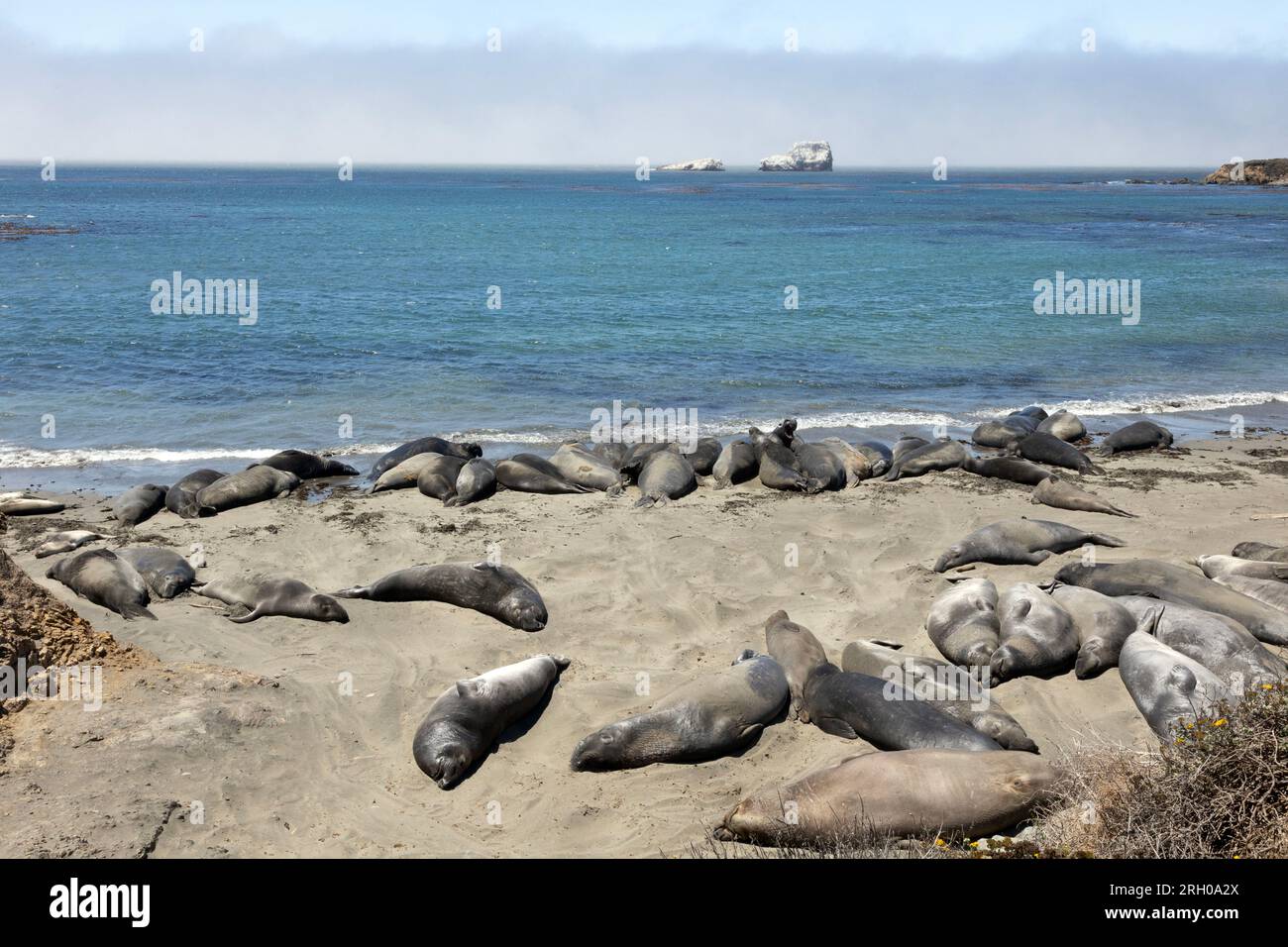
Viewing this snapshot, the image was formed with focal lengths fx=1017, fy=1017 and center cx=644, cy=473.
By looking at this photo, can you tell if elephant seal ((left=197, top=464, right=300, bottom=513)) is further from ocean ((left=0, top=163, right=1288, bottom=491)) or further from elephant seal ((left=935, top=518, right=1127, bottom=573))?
elephant seal ((left=935, top=518, right=1127, bottom=573))

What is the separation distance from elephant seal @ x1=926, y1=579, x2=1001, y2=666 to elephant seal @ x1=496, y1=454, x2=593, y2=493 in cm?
585

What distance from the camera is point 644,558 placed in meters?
11.4

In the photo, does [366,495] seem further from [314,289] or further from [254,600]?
[314,289]

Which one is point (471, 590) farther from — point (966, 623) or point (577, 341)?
point (577, 341)

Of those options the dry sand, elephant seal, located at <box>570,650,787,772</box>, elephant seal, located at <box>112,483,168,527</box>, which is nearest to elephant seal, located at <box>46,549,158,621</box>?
the dry sand

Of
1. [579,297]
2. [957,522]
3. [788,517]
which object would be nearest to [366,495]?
[788,517]

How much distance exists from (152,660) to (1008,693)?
6.99 metres

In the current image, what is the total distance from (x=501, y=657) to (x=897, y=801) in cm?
407

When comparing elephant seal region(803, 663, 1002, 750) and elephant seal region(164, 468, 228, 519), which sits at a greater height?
elephant seal region(164, 468, 228, 519)

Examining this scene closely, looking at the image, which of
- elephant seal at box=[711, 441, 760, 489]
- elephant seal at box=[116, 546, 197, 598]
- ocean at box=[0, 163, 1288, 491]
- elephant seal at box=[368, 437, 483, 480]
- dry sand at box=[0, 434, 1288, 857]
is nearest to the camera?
dry sand at box=[0, 434, 1288, 857]

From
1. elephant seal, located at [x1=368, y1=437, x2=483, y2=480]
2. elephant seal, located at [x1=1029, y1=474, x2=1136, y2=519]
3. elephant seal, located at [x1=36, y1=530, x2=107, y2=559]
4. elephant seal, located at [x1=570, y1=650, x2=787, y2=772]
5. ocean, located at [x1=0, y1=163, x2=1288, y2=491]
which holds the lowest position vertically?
elephant seal, located at [x1=570, y1=650, x2=787, y2=772]

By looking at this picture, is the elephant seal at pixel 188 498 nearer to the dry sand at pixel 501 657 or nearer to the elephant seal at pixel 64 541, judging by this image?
the dry sand at pixel 501 657

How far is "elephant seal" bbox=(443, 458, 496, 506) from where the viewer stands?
13.5m

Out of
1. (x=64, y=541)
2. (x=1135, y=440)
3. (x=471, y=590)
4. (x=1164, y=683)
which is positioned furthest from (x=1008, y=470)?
(x=64, y=541)
